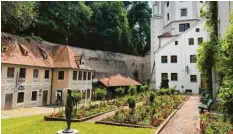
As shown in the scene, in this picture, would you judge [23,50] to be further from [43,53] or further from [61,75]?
[61,75]

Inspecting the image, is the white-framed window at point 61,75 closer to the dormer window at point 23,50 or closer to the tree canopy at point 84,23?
the dormer window at point 23,50

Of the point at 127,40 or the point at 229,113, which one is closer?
the point at 229,113

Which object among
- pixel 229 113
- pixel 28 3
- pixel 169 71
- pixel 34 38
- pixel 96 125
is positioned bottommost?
pixel 96 125

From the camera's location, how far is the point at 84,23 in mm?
41031

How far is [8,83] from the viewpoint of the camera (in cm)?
2364

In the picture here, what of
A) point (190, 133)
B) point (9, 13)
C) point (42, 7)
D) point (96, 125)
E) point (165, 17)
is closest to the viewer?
point (190, 133)

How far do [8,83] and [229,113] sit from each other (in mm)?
20864

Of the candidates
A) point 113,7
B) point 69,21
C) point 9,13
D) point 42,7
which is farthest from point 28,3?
point 113,7

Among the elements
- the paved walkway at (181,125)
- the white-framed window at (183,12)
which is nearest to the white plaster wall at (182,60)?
the white-framed window at (183,12)

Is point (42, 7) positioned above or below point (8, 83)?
above

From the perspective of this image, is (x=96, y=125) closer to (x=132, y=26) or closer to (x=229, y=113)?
(x=229, y=113)

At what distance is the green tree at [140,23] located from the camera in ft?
183

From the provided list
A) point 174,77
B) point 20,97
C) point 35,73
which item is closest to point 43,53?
point 35,73

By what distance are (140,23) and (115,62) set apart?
53.1ft
